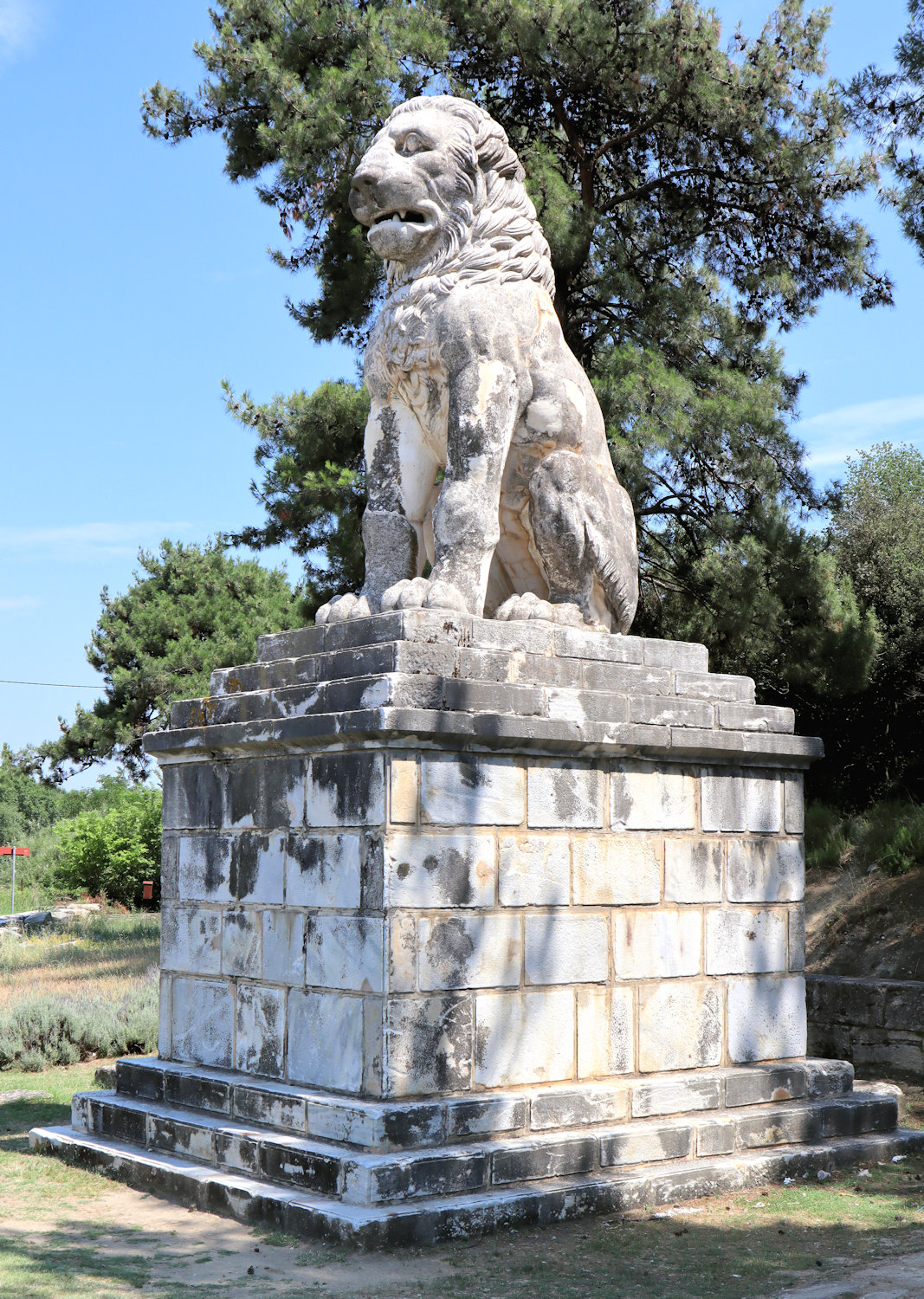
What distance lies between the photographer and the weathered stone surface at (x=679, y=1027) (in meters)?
4.79

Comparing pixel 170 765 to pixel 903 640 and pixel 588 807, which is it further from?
pixel 903 640

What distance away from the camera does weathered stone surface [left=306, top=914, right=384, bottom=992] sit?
4.17 m

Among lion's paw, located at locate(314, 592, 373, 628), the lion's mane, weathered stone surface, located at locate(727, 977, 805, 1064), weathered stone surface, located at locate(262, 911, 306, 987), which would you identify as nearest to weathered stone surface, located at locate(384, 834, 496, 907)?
weathered stone surface, located at locate(262, 911, 306, 987)

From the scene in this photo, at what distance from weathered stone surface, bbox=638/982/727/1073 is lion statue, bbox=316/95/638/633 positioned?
144 centimetres

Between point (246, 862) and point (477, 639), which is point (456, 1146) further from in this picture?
point (477, 639)

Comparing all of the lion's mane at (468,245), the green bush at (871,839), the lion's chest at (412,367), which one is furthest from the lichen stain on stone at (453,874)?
the green bush at (871,839)

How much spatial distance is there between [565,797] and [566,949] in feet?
1.75

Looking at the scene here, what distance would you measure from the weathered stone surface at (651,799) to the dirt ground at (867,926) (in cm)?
425

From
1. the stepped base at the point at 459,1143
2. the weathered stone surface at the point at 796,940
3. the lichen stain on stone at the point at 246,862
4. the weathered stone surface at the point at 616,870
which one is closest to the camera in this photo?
the stepped base at the point at 459,1143

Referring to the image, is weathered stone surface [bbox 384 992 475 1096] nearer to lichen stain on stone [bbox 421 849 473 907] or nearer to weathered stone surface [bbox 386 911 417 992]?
weathered stone surface [bbox 386 911 417 992]

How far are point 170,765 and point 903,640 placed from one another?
10.0 metres

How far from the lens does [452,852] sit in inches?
171

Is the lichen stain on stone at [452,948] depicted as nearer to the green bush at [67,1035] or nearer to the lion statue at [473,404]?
the lion statue at [473,404]

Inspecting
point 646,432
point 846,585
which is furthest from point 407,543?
point 846,585
